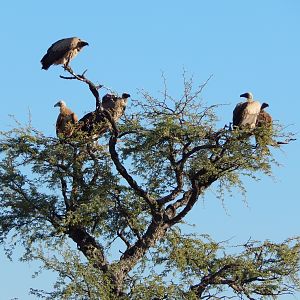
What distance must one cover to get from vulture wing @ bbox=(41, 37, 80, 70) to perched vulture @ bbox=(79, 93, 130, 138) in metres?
1.06

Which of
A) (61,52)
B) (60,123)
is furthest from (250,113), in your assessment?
(60,123)

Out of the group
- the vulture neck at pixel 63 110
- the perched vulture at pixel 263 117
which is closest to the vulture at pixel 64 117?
the vulture neck at pixel 63 110

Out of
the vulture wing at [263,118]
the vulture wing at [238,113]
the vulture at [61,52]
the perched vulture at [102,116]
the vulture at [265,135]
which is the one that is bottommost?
the vulture at [265,135]

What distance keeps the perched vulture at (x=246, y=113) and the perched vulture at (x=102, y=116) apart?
1.88 m

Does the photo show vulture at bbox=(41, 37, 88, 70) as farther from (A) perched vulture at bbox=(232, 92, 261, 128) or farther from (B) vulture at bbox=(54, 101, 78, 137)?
(A) perched vulture at bbox=(232, 92, 261, 128)

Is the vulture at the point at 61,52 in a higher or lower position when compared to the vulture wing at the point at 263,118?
higher

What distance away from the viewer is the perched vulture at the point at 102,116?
1546 centimetres

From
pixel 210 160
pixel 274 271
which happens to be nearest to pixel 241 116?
pixel 210 160

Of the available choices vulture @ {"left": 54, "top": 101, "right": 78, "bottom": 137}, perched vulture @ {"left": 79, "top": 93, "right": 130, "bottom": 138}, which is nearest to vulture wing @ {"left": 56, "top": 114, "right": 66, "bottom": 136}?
vulture @ {"left": 54, "top": 101, "right": 78, "bottom": 137}

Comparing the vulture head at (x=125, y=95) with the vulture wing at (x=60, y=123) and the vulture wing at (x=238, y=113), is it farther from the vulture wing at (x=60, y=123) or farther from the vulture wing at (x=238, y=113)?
the vulture wing at (x=238, y=113)

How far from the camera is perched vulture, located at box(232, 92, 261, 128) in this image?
16562 millimetres

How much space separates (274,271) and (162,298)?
1.96 m

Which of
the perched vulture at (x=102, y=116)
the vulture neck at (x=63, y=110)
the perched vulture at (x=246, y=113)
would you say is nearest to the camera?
the perched vulture at (x=102, y=116)

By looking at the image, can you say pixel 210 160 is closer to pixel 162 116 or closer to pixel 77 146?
pixel 162 116
